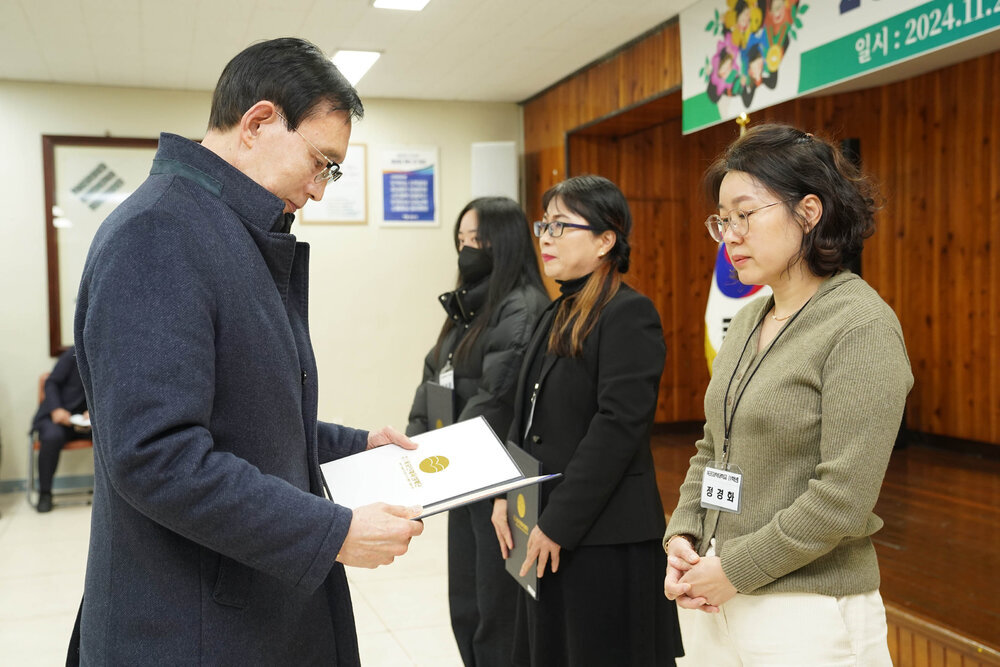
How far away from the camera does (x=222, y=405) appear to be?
113cm

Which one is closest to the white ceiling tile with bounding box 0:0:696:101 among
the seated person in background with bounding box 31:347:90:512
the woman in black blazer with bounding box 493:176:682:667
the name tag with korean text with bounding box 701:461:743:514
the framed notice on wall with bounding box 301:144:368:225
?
the framed notice on wall with bounding box 301:144:368:225

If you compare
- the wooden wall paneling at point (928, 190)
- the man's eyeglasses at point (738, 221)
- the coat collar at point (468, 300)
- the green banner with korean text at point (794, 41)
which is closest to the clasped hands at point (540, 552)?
the man's eyeglasses at point (738, 221)

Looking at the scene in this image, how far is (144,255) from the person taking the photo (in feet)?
3.52

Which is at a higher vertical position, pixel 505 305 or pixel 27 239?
pixel 27 239

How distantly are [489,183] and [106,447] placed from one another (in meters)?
5.95

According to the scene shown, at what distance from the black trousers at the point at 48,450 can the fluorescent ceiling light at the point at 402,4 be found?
138 inches

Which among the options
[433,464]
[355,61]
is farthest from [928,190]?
[433,464]

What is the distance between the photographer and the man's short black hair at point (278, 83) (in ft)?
4.06

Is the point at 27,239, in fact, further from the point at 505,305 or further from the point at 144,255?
the point at 144,255

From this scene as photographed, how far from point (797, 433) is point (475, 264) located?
1.63 meters

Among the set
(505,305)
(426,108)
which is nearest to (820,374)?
(505,305)

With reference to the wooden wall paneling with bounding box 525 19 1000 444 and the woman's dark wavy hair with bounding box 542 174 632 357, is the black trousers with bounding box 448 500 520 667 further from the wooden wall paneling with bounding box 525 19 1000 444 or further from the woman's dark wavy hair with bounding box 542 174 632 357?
the wooden wall paneling with bounding box 525 19 1000 444

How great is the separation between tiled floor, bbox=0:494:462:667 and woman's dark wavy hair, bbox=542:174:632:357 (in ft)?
5.31

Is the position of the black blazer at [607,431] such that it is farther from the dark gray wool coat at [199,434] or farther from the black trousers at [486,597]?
the dark gray wool coat at [199,434]
